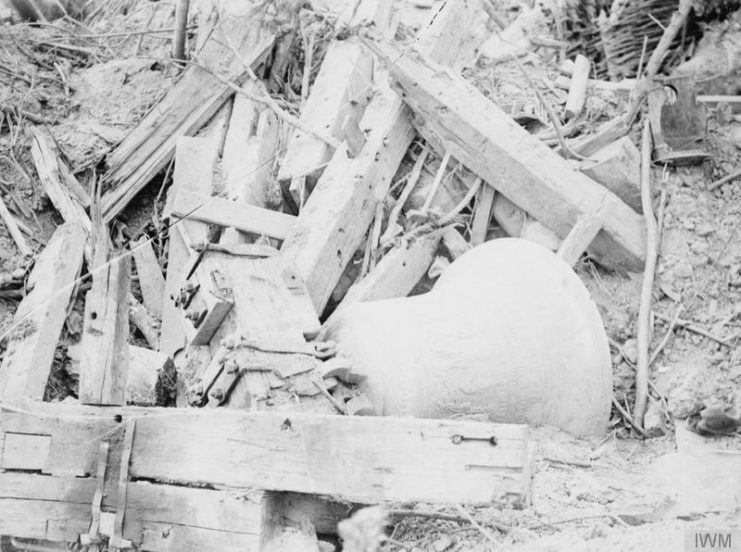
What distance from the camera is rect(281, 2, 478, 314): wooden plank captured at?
15.0 feet

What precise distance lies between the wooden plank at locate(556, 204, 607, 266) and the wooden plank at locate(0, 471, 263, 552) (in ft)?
7.13

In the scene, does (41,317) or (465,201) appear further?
(465,201)

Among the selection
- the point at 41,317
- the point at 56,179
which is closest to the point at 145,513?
the point at 41,317

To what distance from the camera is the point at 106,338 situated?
145 inches

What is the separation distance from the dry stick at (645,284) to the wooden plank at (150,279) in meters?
2.28

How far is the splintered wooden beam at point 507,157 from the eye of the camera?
4.75 meters

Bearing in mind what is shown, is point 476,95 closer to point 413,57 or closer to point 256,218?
point 413,57

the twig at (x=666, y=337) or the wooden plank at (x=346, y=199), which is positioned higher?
the wooden plank at (x=346, y=199)

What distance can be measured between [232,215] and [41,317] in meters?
0.97

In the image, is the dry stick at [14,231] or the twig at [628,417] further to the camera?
the dry stick at [14,231]

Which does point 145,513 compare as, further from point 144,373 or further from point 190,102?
point 190,102

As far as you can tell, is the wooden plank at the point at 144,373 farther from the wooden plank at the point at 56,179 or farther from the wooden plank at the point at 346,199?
the wooden plank at the point at 56,179

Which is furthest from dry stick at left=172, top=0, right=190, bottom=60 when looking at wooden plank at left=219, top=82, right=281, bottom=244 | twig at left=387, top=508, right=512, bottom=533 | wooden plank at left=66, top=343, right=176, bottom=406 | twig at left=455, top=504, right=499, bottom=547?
twig at left=455, top=504, right=499, bottom=547

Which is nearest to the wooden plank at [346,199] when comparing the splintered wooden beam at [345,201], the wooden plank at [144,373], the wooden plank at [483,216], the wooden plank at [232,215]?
the splintered wooden beam at [345,201]
